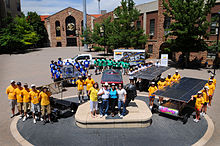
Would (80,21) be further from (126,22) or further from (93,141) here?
(93,141)

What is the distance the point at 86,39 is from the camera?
139 feet

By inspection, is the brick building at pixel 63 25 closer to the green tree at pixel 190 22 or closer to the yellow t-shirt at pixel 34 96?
→ the green tree at pixel 190 22

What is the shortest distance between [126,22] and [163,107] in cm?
2124

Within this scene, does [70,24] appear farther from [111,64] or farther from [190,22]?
[190,22]

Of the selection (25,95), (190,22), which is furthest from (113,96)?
(190,22)

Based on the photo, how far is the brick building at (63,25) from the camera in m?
62.0

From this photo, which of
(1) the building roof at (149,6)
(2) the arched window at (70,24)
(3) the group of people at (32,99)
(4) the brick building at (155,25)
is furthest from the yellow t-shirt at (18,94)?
(2) the arched window at (70,24)

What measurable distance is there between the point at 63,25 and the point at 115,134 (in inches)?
2418

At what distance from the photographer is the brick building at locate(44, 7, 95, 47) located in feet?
203

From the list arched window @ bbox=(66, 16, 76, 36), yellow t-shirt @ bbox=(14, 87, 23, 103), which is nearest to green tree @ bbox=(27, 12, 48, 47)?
arched window @ bbox=(66, 16, 76, 36)

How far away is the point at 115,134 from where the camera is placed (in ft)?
24.6

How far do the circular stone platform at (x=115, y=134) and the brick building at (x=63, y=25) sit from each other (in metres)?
56.5

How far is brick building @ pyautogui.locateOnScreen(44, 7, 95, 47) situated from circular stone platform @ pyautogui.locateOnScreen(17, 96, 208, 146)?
56468 millimetres

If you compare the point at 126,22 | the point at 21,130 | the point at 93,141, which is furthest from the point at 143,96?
the point at 126,22
